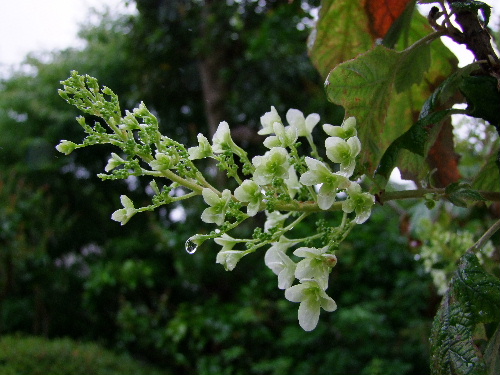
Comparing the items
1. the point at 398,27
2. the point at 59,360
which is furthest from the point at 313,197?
the point at 59,360

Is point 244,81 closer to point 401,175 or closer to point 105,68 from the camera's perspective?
point 105,68

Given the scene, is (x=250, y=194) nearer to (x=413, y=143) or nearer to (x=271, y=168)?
(x=271, y=168)

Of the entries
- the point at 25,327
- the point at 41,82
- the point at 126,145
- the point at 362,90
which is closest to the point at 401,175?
the point at 362,90

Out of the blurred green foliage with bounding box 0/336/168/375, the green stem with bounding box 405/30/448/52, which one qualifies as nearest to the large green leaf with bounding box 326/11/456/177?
the green stem with bounding box 405/30/448/52

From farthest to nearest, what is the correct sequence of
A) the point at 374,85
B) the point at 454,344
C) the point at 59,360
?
the point at 59,360 < the point at 374,85 < the point at 454,344

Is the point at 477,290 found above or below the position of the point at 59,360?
below

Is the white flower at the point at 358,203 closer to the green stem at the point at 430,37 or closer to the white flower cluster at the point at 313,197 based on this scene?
the white flower cluster at the point at 313,197

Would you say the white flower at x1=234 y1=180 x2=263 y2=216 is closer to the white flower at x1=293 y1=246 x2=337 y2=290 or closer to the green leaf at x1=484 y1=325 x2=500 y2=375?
the white flower at x1=293 y1=246 x2=337 y2=290
